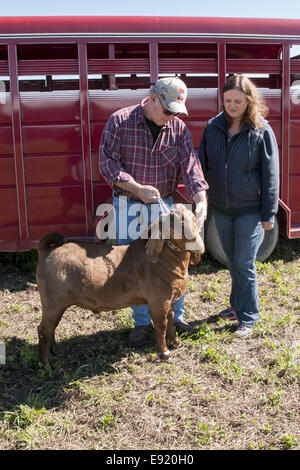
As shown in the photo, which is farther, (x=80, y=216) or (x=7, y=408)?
(x=80, y=216)

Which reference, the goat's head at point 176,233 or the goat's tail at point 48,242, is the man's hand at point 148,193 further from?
the goat's tail at point 48,242

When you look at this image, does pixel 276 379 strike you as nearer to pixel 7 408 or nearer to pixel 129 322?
pixel 129 322

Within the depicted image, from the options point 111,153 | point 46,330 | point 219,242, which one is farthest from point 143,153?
point 219,242

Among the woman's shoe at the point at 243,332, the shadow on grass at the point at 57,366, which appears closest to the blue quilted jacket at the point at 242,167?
the woman's shoe at the point at 243,332

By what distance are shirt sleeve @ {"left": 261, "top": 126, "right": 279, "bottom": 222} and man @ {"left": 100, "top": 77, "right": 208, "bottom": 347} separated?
1.75 feet

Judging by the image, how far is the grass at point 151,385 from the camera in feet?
8.34

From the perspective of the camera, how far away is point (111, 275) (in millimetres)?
3064

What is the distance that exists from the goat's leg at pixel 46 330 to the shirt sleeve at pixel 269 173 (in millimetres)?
1854

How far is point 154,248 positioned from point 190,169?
776 millimetres

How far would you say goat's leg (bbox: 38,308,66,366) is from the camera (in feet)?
10.0
